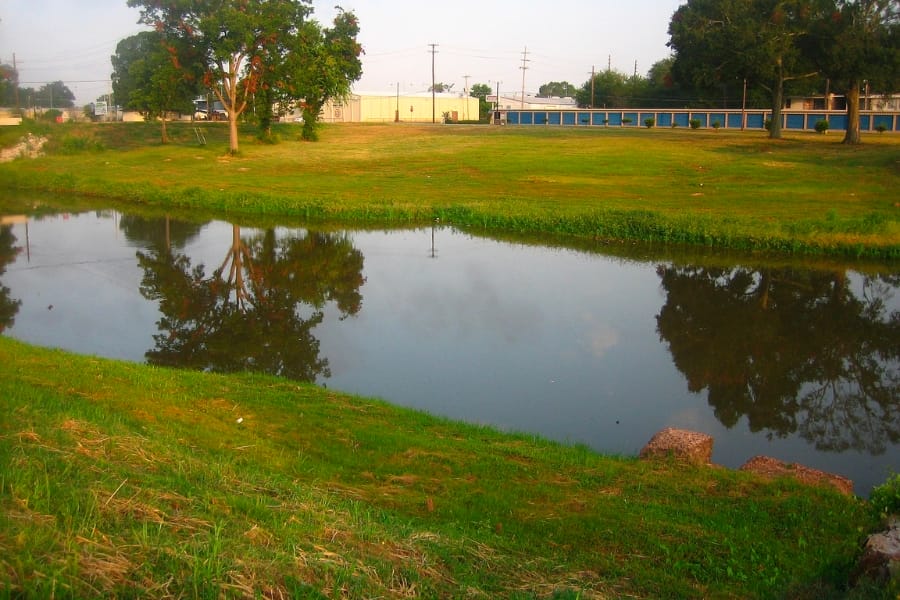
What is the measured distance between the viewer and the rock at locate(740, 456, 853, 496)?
917cm

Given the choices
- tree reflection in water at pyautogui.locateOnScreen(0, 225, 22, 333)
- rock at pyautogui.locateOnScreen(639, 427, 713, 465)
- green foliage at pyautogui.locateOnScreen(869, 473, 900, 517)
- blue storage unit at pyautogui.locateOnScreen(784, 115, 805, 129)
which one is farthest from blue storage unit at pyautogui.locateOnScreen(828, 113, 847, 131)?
green foliage at pyautogui.locateOnScreen(869, 473, 900, 517)

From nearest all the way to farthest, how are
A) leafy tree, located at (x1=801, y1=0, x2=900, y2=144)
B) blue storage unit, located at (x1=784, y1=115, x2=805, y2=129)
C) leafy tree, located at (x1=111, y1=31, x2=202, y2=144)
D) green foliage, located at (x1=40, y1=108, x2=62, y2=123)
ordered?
leafy tree, located at (x1=801, y1=0, x2=900, y2=144), leafy tree, located at (x1=111, y1=31, x2=202, y2=144), green foliage, located at (x1=40, y1=108, x2=62, y2=123), blue storage unit, located at (x1=784, y1=115, x2=805, y2=129)

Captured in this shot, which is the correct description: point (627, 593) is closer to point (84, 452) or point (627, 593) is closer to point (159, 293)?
point (84, 452)

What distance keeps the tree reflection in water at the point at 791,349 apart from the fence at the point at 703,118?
47.4 metres

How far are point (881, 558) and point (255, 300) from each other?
645 inches

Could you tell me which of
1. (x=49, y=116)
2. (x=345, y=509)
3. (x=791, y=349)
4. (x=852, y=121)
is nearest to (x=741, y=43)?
(x=852, y=121)

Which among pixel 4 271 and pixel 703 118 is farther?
pixel 703 118

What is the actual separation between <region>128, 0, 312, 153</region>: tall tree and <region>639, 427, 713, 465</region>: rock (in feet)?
130

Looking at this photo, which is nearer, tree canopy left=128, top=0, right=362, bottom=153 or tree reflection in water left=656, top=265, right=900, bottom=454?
tree reflection in water left=656, top=265, right=900, bottom=454

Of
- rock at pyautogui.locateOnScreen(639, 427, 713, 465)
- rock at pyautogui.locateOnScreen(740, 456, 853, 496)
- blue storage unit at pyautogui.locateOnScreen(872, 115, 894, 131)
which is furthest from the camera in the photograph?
blue storage unit at pyautogui.locateOnScreen(872, 115, 894, 131)

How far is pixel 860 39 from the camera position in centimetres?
4253

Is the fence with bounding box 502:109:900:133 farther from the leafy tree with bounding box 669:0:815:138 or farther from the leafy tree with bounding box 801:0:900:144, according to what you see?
the leafy tree with bounding box 801:0:900:144

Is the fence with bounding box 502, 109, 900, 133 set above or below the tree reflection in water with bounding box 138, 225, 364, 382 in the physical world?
above

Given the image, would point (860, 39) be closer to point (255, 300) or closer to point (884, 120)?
point (884, 120)
